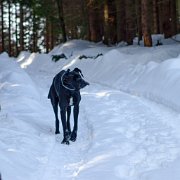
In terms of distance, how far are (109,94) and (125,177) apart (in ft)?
28.2

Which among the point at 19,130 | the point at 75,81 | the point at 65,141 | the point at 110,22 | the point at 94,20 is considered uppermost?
the point at 94,20

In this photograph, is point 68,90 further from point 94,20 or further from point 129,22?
point 94,20

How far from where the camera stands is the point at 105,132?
29.1 ft

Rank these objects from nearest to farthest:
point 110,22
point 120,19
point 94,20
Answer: point 120,19 → point 110,22 → point 94,20

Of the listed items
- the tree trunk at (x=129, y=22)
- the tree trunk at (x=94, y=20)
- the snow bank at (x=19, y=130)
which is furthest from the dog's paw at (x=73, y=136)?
the tree trunk at (x=94, y=20)

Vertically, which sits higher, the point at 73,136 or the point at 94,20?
the point at 94,20

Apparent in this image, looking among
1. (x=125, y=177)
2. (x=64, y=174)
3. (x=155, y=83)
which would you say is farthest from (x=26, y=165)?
(x=155, y=83)

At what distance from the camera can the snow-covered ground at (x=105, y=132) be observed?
637 cm

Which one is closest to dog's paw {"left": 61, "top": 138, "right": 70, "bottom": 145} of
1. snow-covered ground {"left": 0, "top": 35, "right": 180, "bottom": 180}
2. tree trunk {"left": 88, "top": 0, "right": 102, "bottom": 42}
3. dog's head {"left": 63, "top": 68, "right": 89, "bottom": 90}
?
snow-covered ground {"left": 0, "top": 35, "right": 180, "bottom": 180}

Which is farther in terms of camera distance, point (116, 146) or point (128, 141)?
point (128, 141)

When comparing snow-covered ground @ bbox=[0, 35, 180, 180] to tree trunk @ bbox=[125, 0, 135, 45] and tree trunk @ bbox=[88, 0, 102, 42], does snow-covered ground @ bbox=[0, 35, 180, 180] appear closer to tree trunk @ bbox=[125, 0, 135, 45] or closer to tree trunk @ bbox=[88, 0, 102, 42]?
tree trunk @ bbox=[125, 0, 135, 45]

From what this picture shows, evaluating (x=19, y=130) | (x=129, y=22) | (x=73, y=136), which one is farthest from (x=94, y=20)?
(x=73, y=136)

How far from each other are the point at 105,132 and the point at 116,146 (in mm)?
1205

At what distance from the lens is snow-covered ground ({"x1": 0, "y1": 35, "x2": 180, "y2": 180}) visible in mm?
6367
